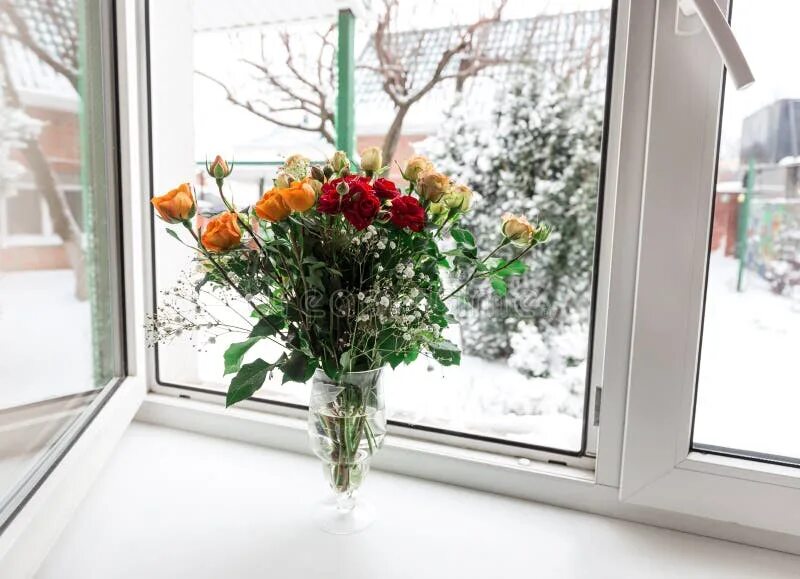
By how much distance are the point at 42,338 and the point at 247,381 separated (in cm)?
30

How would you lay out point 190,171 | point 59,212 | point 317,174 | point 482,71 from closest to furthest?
point 317,174 < point 59,212 < point 190,171 < point 482,71

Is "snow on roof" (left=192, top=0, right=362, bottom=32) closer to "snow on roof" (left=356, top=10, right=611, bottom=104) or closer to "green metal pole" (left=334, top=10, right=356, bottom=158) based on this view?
"green metal pole" (left=334, top=10, right=356, bottom=158)

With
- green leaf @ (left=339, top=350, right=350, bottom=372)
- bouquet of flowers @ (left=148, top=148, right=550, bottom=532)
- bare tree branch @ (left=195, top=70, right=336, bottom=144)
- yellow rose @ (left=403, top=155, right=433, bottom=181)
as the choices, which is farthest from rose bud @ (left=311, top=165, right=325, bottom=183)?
bare tree branch @ (left=195, top=70, right=336, bottom=144)

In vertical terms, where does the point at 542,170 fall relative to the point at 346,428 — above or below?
above

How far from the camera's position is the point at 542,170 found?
4.98ft

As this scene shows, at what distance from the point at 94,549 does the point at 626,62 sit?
3.36 ft

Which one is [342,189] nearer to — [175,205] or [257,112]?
[175,205]

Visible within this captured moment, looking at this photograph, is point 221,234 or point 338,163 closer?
point 221,234

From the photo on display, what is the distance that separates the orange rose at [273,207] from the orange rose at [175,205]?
0.33 feet

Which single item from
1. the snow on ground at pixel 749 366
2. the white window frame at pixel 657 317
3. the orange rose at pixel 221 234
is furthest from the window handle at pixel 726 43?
the orange rose at pixel 221 234

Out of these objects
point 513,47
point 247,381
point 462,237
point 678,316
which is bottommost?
point 247,381

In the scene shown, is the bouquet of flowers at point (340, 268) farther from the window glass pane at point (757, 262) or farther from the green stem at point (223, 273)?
the window glass pane at point (757, 262)

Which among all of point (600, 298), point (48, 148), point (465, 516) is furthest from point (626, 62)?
point (48, 148)

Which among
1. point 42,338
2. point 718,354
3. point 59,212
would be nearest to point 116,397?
point 42,338
